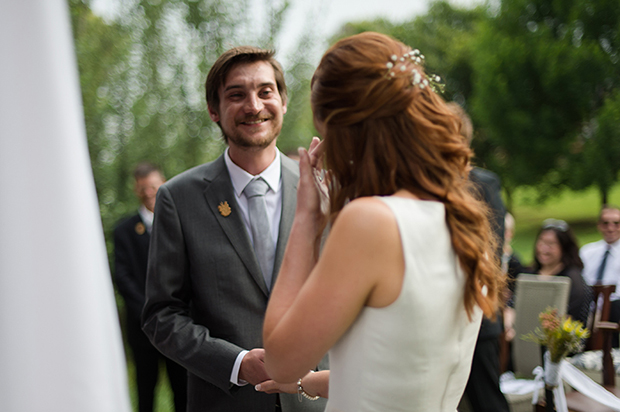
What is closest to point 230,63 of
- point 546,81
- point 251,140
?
point 251,140

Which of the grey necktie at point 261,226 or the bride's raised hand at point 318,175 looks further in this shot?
the grey necktie at point 261,226

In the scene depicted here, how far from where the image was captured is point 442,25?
29625 millimetres

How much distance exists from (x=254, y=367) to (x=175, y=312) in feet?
1.35

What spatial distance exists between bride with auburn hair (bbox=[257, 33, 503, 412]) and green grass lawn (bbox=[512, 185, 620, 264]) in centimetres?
1874

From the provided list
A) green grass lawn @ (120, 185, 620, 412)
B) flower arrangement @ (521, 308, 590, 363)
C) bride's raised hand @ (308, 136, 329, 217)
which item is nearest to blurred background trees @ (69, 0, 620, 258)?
green grass lawn @ (120, 185, 620, 412)

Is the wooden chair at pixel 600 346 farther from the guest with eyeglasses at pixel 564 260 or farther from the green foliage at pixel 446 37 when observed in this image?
the green foliage at pixel 446 37

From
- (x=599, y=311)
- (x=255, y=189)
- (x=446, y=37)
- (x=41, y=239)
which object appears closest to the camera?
(x=41, y=239)

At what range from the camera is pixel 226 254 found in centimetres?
199

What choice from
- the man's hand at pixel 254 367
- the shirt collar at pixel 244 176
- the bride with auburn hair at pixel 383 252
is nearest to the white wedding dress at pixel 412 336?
the bride with auburn hair at pixel 383 252

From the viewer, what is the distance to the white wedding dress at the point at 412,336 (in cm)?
121

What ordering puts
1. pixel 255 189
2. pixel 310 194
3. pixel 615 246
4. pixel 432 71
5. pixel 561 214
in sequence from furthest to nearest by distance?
pixel 561 214 → pixel 615 246 → pixel 432 71 → pixel 255 189 → pixel 310 194

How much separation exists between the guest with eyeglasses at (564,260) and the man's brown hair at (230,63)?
13.7ft

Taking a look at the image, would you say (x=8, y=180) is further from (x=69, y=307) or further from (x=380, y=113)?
(x=380, y=113)

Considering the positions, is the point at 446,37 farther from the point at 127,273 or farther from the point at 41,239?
the point at 41,239
